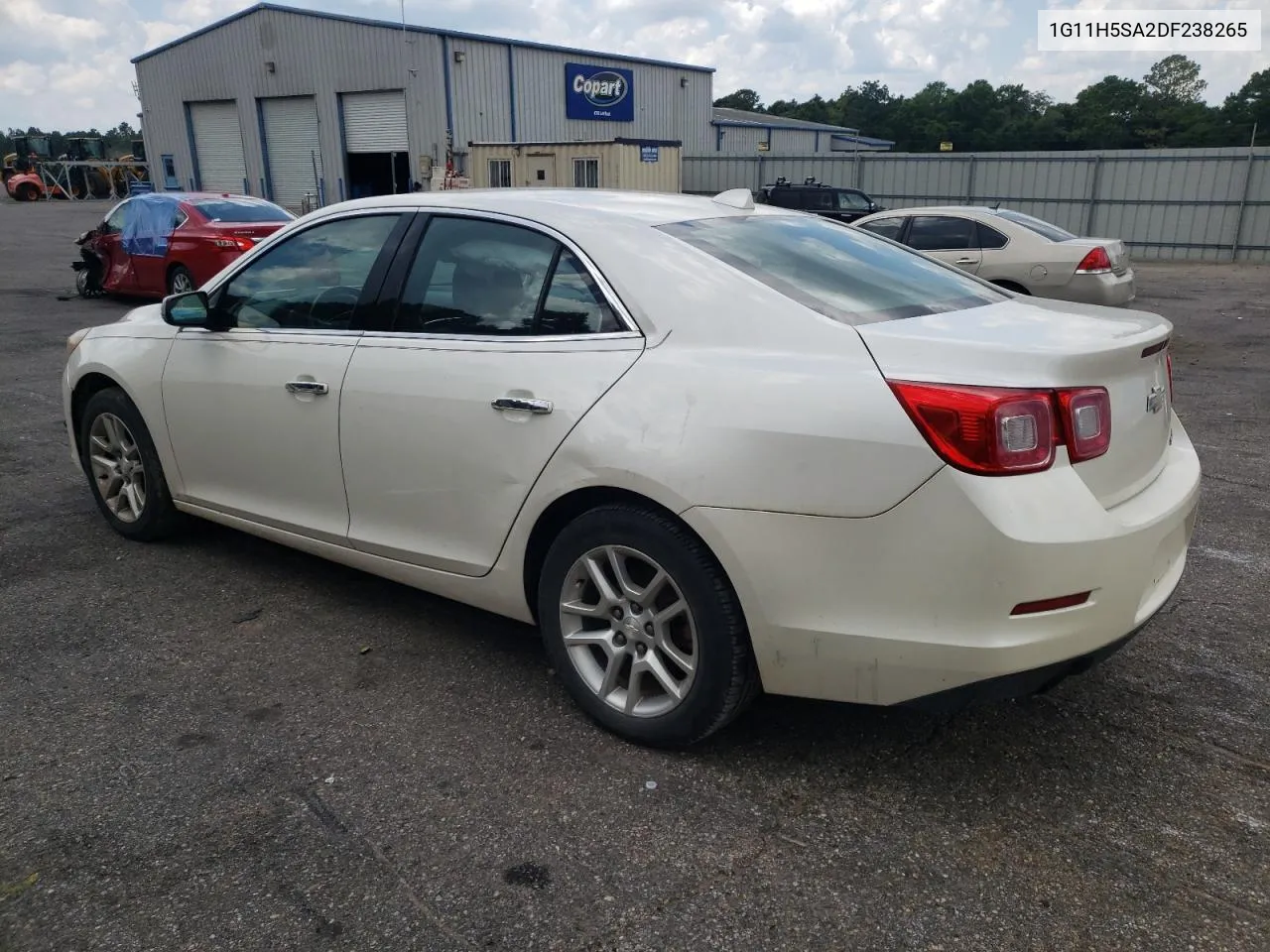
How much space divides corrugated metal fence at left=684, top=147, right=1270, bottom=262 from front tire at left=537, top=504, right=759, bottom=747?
24.6 meters

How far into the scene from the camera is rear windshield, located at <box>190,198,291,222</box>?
1256 centimetres

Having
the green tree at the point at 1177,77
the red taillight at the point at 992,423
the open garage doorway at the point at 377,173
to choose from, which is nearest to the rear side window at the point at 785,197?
the open garage doorway at the point at 377,173

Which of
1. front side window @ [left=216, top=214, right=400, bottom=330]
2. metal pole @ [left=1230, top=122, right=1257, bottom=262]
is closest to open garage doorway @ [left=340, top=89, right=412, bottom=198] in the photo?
metal pole @ [left=1230, top=122, right=1257, bottom=262]

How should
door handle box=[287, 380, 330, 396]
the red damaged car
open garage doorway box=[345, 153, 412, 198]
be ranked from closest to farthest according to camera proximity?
door handle box=[287, 380, 330, 396]
the red damaged car
open garage doorway box=[345, 153, 412, 198]

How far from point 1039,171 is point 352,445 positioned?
24.9 m

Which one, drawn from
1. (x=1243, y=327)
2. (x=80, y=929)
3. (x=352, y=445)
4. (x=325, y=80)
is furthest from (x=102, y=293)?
(x=325, y=80)

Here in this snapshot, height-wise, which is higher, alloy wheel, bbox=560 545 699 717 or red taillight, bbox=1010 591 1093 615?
red taillight, bbox=1010 591 1093 615

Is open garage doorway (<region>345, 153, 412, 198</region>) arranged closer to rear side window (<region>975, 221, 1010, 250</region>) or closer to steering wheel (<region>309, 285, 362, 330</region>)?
rear side window (<region>975, 221, 1010, 250</region>)

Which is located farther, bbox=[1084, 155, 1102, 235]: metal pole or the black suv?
bbox=[1084, 155, 1102, 235]: metal pole

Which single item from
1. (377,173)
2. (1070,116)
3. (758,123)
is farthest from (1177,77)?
(377,173)

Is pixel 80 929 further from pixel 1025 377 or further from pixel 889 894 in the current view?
pixel 1025 377

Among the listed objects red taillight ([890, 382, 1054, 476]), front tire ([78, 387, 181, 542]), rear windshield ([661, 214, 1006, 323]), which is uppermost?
rear windshield ([661, 214, 1006, 323])

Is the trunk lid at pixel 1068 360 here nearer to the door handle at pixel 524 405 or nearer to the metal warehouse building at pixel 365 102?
the door handle at pixel 524 405

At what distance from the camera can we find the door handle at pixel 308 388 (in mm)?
3595
